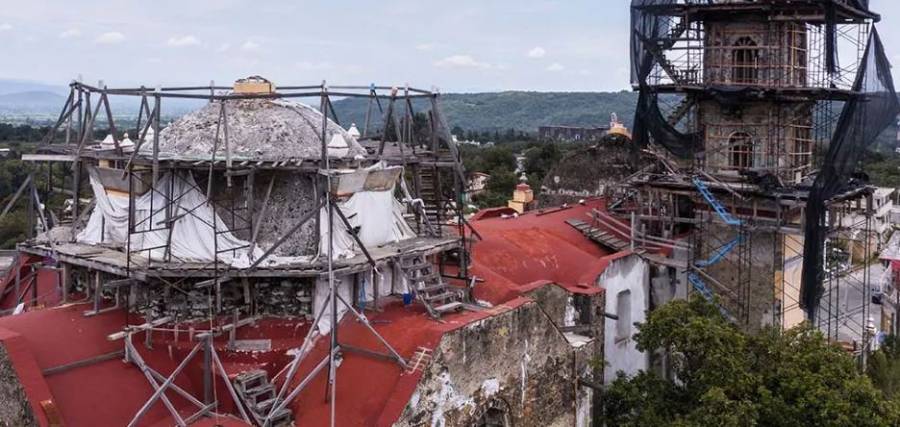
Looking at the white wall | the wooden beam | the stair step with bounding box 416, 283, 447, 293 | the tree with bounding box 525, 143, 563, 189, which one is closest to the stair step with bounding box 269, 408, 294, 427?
the stair step with bounding box 416, 283, 447, 293

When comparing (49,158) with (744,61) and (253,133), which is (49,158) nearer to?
(253,133)

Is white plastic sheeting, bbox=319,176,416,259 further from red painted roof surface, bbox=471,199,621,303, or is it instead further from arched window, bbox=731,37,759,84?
arched window, bbox=731,37,759,84

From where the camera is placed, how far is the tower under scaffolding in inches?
987

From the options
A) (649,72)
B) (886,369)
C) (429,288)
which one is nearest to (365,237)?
(429,288)

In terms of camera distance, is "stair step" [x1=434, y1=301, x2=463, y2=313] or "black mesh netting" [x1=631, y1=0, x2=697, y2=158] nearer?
"stair step" [x1=434, y1=301, x2=463, y2=313]

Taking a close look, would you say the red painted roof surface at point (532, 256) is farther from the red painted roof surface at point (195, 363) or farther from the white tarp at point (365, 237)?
the red painted roof surface at point (195, 363)

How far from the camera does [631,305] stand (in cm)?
2539

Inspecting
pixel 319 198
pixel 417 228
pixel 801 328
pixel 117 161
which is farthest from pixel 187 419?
pixel 801 328

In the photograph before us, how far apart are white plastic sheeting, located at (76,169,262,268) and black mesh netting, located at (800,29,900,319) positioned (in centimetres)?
1567

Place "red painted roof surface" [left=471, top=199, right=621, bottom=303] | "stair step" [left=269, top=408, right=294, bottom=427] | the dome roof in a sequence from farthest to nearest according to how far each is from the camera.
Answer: "red painted roof surface" [left=471, top=199, right=621, bottom=303]
the dome roof
"stair step" [left=269, top=408, right=294, bottom=427]

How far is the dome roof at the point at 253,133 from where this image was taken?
17.2 m

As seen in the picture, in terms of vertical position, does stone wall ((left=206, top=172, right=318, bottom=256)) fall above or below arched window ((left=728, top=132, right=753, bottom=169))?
below

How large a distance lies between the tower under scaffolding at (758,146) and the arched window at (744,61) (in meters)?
0.03

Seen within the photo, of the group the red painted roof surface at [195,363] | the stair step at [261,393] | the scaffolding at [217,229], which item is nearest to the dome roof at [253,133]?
the scaffolding at [217,229]
